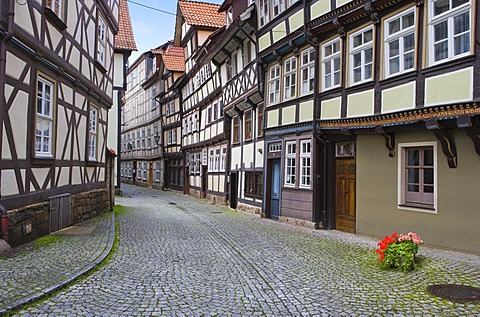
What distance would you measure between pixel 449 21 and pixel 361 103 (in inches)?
126

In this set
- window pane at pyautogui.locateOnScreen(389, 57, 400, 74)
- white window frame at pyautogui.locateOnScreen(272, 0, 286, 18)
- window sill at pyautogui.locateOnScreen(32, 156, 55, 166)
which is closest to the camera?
window sill at pyautogui.locateOnScreen(32, 156, 55, 166)

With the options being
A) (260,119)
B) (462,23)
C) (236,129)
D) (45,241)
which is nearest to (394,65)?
(462,23)

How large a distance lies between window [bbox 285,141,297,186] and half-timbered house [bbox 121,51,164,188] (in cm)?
2704

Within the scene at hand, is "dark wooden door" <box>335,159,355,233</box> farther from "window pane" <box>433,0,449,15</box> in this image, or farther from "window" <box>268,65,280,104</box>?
"window pane" <box>433,0,449,15</box>

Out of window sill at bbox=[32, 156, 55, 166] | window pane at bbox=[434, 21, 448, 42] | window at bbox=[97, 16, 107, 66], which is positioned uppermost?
window at bbox=[97, 16, 107, 66]

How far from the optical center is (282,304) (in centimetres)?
605

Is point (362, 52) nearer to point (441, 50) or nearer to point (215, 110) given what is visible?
point (441, 50)

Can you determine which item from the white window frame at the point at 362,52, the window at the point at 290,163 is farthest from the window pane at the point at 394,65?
the window at the point at 290,163

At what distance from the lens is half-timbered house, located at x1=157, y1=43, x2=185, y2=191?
3772cm

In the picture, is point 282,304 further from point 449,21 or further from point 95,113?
point 95,113

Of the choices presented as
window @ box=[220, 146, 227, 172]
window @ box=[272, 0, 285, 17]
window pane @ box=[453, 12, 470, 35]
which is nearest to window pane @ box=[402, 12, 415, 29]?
window pane @ box=[453, 12, 470, 35]

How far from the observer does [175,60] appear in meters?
38.7

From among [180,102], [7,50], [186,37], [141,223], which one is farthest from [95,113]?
[180,102]

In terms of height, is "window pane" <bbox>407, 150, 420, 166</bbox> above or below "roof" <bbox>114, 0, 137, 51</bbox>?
below
